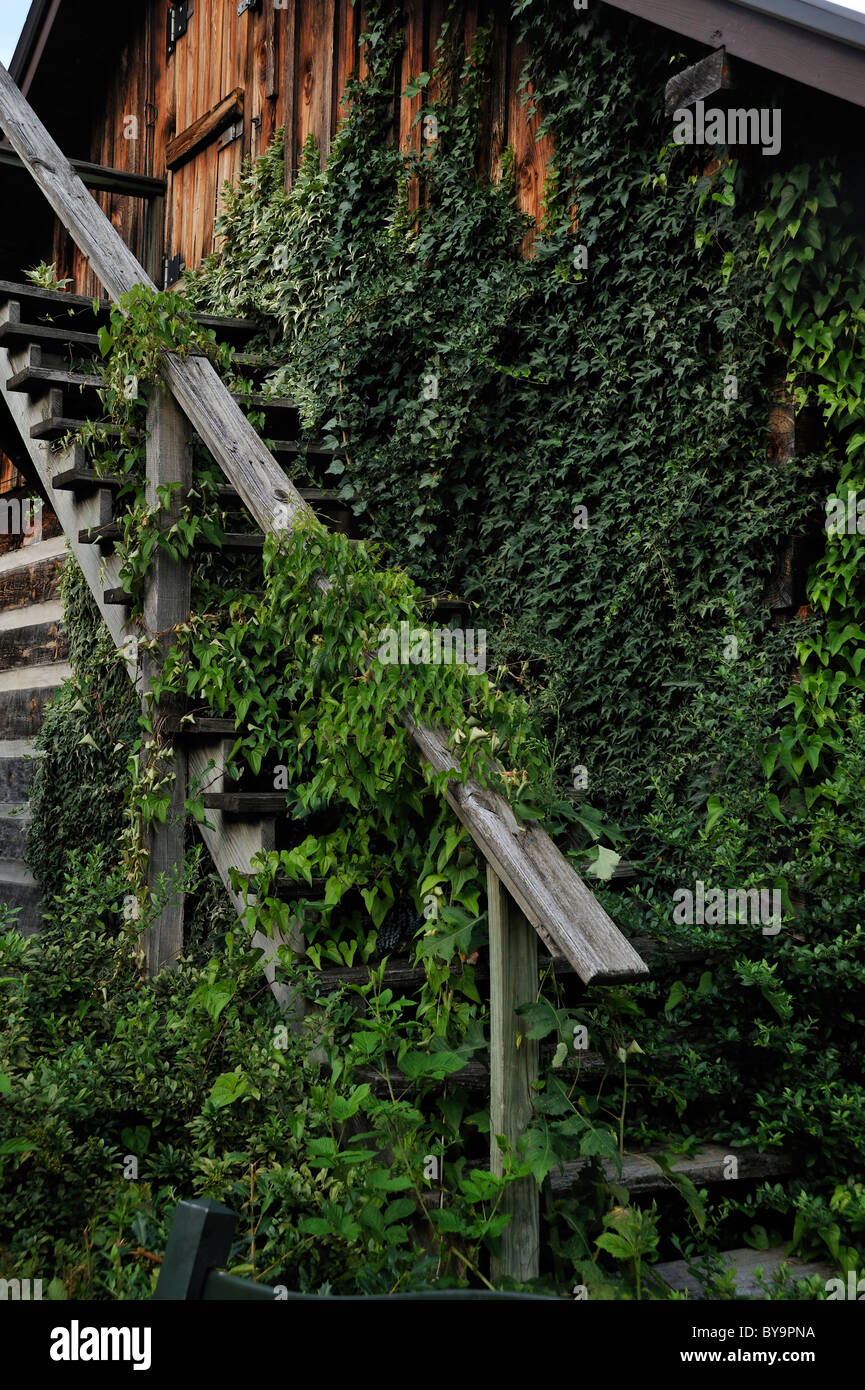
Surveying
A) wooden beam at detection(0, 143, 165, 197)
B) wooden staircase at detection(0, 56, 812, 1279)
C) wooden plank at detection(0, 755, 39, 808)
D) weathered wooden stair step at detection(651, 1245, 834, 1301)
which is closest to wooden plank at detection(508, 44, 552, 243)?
wooden staircase at detection(0, 56, 812, 1279)

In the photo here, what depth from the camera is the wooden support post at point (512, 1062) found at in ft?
7.80

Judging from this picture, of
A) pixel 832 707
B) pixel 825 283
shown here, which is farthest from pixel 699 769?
pixel 825 283

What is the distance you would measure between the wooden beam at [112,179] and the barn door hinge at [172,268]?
0.53 m

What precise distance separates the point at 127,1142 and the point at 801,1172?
1772mm

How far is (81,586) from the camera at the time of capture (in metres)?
6.55

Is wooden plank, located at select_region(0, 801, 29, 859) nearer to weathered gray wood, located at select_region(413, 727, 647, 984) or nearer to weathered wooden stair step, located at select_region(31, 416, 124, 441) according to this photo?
weathered wooden stair step, located at select_region(31, 416, 124, 441)

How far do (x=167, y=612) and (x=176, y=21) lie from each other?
654 cm

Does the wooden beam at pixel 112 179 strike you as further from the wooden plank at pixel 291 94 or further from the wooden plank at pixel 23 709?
the wooden plank at pixel 23 709

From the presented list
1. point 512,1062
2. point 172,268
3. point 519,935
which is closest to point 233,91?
point 172,268

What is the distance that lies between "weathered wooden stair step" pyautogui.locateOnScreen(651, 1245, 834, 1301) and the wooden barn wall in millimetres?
3908

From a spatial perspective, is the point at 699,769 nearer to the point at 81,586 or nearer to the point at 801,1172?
the point at 801,1172

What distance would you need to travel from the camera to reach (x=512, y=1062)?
2.45 meters

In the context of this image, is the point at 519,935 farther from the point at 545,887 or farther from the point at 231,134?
the point at 231,134

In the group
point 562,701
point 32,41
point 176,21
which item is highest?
point 32,41
